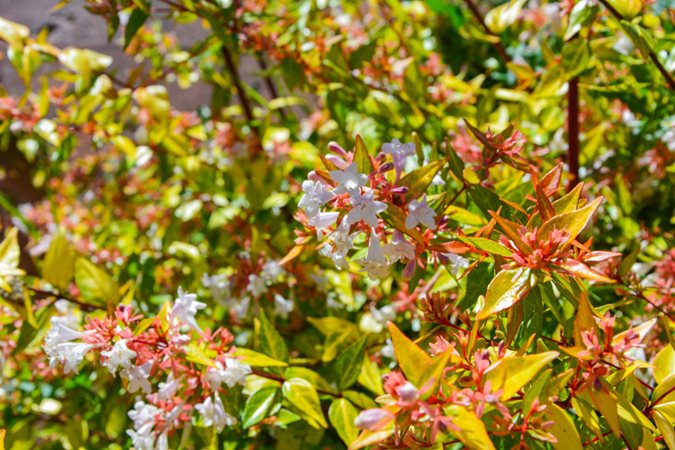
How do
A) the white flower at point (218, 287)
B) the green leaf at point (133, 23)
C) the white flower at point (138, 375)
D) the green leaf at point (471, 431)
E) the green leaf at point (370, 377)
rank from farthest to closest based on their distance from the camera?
the white flower at point (218, 287)
the green leaf at point (133, 23)
the green leaf at point (370, 377)
the white flower at point (138, 375)
the green leaf at point (471, 431)

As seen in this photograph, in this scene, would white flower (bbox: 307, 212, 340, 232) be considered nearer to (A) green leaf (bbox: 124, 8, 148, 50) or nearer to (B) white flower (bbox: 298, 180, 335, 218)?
(B) white flower (bbox: 298, 180, 335, 218)

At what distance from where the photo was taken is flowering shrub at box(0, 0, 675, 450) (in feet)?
2.06

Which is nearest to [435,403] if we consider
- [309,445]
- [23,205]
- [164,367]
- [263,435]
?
[164,367]

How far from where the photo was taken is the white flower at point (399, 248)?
2.27ft

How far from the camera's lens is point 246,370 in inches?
32.5

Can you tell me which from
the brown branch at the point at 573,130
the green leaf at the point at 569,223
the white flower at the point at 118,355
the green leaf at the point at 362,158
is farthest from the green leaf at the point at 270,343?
the brown branch at the point at 573,130

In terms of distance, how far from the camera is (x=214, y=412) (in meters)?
0.85

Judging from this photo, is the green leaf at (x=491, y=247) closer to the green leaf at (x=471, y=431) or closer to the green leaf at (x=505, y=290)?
the green leaf at (x=505, y=290)

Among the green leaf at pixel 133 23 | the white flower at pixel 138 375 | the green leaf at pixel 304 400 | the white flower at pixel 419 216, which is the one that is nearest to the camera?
the white flower at pixel 419 216

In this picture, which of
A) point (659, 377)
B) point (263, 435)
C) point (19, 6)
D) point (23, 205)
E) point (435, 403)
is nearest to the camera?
point (435, 403)

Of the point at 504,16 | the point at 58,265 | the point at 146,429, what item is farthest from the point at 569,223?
the point at 58,265

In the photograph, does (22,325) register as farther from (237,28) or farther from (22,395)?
(237,28)

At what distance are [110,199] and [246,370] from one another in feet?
3.95

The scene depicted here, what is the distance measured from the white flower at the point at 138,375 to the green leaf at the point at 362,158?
340 millimetres
